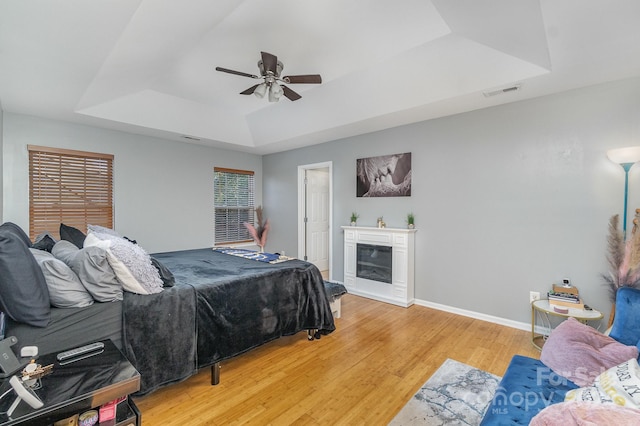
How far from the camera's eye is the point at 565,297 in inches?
109

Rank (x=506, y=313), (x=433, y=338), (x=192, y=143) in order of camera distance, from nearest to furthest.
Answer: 1. (x=433, y=338)
2. (x=506, y=313)
3. (x=192, y=143)

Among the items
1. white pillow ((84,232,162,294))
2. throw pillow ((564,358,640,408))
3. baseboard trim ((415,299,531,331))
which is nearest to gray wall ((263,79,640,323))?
baseboard trim ((415,299,531,331))

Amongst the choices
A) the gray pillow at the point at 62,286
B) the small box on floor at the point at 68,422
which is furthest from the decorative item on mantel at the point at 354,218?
the small box on floor at the point at 68,422

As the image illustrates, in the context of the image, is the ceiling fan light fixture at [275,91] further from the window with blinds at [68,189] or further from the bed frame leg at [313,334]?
the window with blinds at [68,189]

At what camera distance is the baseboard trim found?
3.23m

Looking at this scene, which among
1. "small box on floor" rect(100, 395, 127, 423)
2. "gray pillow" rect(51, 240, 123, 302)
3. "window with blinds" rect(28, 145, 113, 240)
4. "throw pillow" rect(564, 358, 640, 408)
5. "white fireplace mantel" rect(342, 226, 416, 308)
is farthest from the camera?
"white fireplace mantel" rect(342, 226, 416, 308)

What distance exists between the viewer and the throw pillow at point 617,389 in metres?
1.14

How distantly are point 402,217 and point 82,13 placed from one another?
12.6 feet

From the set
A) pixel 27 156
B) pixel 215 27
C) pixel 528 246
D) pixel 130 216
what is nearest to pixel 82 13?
pixel 215 27

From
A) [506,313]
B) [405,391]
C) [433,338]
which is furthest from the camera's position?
[506,313]

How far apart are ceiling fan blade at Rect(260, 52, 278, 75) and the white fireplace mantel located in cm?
259

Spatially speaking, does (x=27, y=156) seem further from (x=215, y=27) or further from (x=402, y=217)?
(x=402, y=217)

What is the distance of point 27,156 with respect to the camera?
364cm

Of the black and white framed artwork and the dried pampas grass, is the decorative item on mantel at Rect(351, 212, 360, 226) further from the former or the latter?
the dried pampas grass
